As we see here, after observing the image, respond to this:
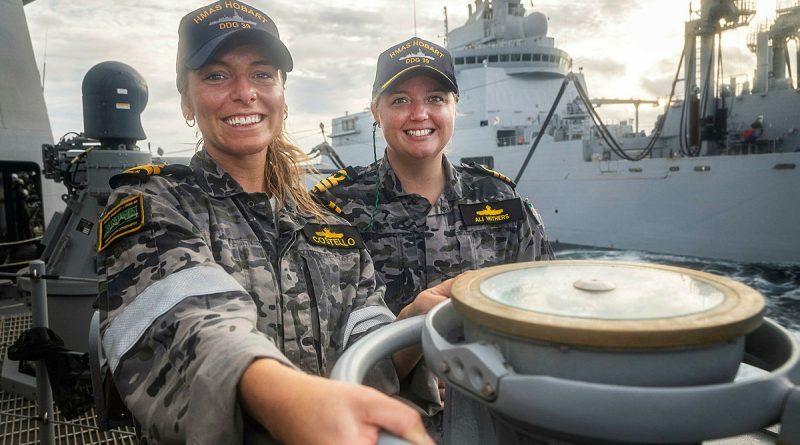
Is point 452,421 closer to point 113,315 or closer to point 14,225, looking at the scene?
point 113,315

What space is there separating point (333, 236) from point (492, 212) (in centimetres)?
99

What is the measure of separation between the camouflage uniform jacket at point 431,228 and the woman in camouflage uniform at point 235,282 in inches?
23.9

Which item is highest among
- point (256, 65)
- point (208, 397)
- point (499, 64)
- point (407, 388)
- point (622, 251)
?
point (499, 64)

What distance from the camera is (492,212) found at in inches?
88.5

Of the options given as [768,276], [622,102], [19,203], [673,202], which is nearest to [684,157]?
[673,202]

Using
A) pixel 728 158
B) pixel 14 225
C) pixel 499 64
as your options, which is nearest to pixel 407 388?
pixel 14 225

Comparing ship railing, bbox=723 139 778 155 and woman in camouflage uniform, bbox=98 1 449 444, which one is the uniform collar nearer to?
woman in camouflage uniform, bbox=98 1 449 444

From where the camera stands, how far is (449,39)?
21.3m

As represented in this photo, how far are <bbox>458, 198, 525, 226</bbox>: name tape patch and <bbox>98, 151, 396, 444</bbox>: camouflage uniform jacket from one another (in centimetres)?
81

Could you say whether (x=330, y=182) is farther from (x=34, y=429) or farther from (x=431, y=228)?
(x=34, y=429)

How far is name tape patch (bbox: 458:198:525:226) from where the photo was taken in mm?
2213

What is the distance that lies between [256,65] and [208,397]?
930mm

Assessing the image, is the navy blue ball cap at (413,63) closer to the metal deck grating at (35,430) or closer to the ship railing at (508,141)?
the metal deck grating at (35,430)

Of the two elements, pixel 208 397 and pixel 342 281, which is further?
pixel 342 281
